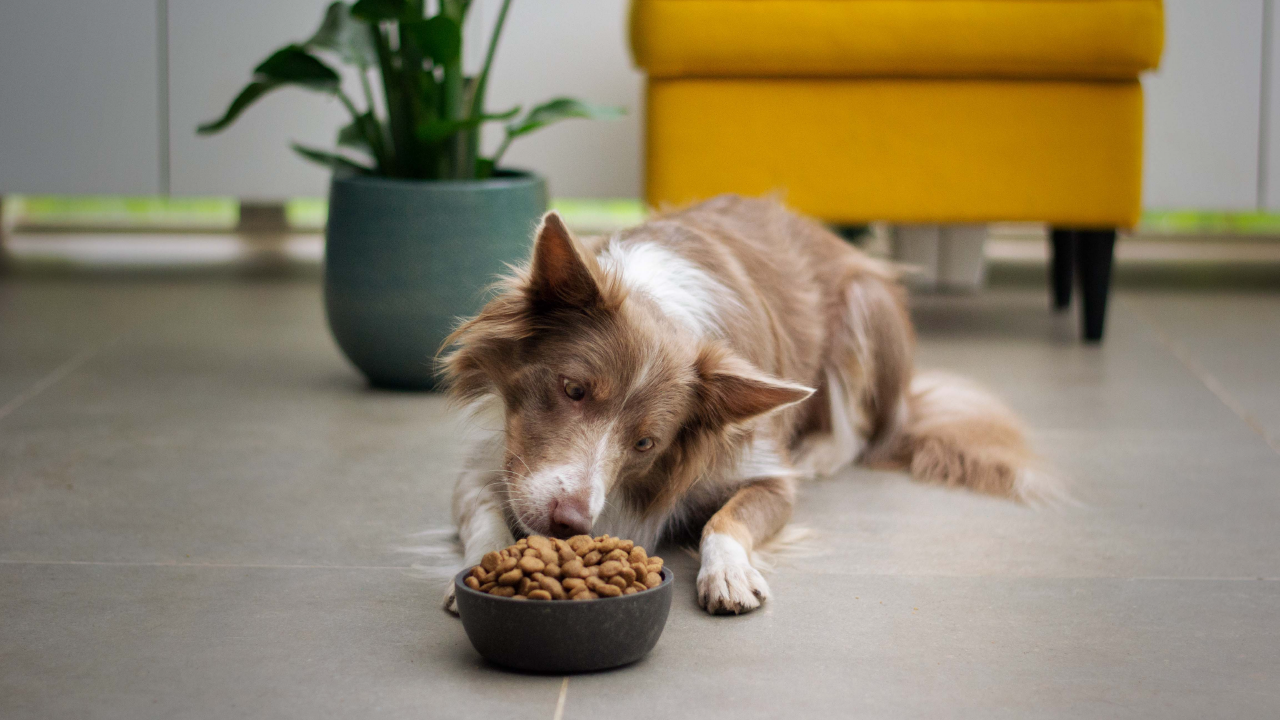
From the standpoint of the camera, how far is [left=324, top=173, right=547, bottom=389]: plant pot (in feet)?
10.6

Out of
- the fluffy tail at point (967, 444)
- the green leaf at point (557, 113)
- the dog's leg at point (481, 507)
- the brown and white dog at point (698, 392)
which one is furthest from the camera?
the green leaf at point (557, 113)

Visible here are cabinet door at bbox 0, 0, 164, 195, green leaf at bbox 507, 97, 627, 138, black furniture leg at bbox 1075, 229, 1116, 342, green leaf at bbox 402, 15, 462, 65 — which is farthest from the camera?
cabinet door at bbox 0, 0, 164, 195

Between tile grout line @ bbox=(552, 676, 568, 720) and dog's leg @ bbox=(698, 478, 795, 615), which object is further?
dog's leg @ bbox=(698, 478, 795, 615)

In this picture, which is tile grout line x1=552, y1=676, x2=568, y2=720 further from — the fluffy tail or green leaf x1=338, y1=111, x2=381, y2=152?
green leaf x1=338, y1=111, x2=381, y2=152

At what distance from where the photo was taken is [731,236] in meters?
2.68

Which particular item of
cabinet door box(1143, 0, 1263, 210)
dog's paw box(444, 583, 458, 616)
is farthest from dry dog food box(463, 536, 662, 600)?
cabinet door box(1143, 0, 1263, 210)

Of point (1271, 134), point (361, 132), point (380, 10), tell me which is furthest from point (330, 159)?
point (1271, 134)

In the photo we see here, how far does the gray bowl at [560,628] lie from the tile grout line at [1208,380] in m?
1.96

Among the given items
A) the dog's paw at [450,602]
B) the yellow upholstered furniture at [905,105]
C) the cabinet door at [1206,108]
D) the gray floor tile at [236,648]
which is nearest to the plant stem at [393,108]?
the yellow upholstered furniture at [905,105]

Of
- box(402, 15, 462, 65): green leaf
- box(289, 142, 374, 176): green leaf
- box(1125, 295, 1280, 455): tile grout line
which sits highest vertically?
box(402, 15, 462, 65): green leaf

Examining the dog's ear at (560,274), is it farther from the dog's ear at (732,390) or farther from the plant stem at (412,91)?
the plant stem at (412,91)

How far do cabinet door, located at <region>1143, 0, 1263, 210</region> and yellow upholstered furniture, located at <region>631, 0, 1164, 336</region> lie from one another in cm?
84

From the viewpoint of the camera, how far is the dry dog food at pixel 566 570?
5.29ft

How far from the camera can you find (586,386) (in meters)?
1.94
